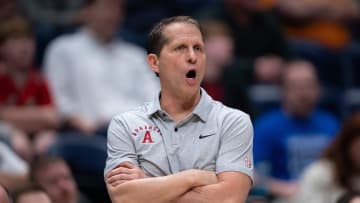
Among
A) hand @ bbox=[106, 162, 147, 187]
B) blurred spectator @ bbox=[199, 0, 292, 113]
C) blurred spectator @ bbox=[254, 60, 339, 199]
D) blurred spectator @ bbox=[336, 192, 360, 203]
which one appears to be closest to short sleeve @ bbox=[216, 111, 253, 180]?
hand @ bbox=[106, 162, 147, 187]

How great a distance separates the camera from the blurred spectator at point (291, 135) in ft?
26.0

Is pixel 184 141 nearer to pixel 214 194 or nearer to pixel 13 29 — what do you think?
pixel 214 194

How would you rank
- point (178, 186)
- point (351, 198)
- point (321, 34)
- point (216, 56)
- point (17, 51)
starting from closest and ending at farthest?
1. point (178, 186)
2. point (351, 198)
3. point (17, 51)
4. point (216, 56)
5. point (321, 34)

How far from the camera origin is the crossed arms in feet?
13.5

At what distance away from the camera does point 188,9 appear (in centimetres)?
950

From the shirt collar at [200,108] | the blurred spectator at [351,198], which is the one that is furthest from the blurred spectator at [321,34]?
the shirt collar at [200,108]

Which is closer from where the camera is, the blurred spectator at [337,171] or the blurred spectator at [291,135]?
the blurred spectator at [337,171]

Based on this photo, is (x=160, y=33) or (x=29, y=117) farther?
(x=29, y=117)

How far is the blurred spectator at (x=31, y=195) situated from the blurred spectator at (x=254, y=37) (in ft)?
11.9

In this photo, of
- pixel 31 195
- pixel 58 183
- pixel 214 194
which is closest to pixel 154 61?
pixel 214 194

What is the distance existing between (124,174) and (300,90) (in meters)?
4.00

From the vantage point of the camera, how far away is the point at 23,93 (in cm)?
731

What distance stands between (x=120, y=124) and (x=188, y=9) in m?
5.24

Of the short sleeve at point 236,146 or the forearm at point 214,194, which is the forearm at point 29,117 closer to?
the short sleeve at point 236,146
